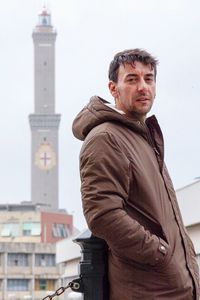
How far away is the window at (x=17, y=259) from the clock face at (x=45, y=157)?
79.4 m

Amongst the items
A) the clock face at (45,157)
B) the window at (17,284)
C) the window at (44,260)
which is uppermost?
the clock face at (45,157)

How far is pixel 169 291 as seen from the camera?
4.11 m

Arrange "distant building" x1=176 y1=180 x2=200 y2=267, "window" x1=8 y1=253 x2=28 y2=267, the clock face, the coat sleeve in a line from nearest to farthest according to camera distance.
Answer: the coat sleeve
"distant building" x1=176 y1=180 x2=200 y2=267
"window" x1=8 y1=253 x2=28 y2=267
the clock face

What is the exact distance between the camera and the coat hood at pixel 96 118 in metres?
4.28

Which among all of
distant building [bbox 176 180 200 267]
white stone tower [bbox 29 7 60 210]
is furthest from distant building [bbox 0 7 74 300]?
distant building [bbox 176 180 200 267]

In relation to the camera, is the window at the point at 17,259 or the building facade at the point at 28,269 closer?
A: the building facade at the point at 28,269

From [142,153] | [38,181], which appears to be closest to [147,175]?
[142,153]

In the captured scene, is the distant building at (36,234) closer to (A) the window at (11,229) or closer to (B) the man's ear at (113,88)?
(A) the window at (11,229)

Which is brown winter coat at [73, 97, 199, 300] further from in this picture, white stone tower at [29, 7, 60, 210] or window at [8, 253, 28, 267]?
white stone tower at [29, 7, 60, 210]

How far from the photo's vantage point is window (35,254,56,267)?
3597 inches

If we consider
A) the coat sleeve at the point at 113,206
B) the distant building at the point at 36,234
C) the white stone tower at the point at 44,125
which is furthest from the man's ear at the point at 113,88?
the white stone tower at the point at 44,125

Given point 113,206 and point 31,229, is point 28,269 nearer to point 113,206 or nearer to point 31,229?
point 31,229

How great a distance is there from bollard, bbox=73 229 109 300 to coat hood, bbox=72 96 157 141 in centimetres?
39

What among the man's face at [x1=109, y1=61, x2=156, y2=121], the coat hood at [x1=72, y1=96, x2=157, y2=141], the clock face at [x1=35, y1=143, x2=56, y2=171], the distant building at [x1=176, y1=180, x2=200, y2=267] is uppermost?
the clock face at [x1=35, y1=143, x2=56, y2=171]
